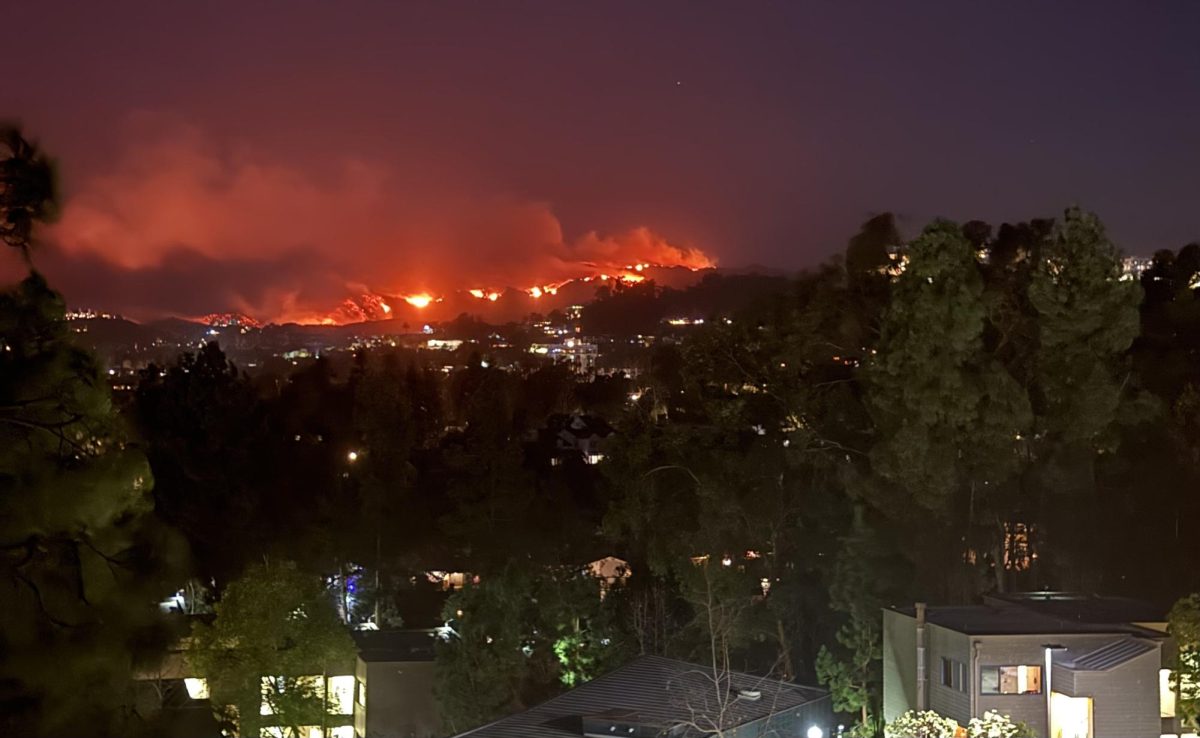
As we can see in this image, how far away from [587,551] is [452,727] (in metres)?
6.82

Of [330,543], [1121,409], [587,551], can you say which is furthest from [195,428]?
[1121,409]

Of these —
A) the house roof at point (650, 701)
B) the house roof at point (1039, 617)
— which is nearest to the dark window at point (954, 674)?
the house roof at point (1039, 617)

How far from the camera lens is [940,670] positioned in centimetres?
1555

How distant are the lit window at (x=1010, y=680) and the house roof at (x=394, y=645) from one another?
380 inches

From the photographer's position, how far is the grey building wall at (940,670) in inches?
580

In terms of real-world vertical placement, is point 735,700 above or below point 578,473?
below

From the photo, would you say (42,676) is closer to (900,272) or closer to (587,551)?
(900,272)

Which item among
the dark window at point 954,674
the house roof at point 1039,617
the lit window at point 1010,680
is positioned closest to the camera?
the lit window at point 1010,680

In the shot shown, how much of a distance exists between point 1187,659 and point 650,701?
246 inches

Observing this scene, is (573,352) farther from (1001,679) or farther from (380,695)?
(1001,679)

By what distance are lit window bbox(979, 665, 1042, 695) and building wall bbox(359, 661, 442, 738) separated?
9441mm

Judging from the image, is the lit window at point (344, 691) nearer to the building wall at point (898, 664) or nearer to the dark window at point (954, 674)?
the building wall at point (898, 664)

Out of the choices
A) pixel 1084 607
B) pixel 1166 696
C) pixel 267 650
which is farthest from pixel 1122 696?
pixel 267 650

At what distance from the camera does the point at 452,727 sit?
64.7ft
